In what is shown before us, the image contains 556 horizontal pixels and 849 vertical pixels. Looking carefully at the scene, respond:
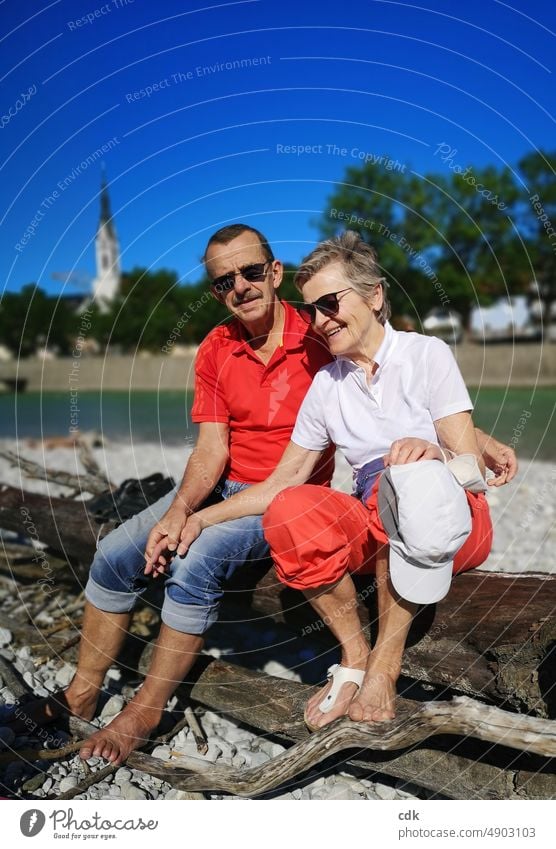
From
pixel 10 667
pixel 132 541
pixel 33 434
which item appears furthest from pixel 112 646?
pixel 33 434

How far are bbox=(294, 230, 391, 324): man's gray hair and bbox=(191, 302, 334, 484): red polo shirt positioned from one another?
20.0 inches

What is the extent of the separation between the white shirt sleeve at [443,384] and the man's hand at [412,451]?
0.75ft

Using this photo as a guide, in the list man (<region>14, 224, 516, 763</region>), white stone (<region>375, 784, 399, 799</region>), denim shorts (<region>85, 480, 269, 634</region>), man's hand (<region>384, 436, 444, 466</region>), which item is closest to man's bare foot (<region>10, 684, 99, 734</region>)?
man (<region>14, 224, 516, 763</region>)

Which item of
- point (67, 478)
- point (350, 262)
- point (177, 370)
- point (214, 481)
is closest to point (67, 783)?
point (214, 481)

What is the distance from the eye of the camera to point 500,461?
125 inches

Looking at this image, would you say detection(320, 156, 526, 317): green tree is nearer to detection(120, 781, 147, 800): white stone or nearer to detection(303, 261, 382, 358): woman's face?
detection(303, 261, 382, 358): woman's face

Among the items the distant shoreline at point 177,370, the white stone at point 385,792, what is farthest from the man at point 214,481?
the distant shoreline at point 177,370

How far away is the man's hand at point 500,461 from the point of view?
10.4 feet

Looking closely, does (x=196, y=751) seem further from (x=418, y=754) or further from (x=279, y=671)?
(x=418, y=754)

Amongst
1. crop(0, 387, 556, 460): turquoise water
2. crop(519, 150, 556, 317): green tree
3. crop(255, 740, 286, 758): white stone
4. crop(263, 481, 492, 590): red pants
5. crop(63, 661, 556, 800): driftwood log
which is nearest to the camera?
crop(63, 661, 556, 800): driftwood log

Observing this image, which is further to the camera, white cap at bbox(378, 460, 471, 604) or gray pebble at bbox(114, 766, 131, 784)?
gray pebble at bbox(114, 766, 131, 784)

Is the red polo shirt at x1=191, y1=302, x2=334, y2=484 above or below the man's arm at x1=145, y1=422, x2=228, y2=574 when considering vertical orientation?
above

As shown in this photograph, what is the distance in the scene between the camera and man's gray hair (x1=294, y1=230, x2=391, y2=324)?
299 centimetres
